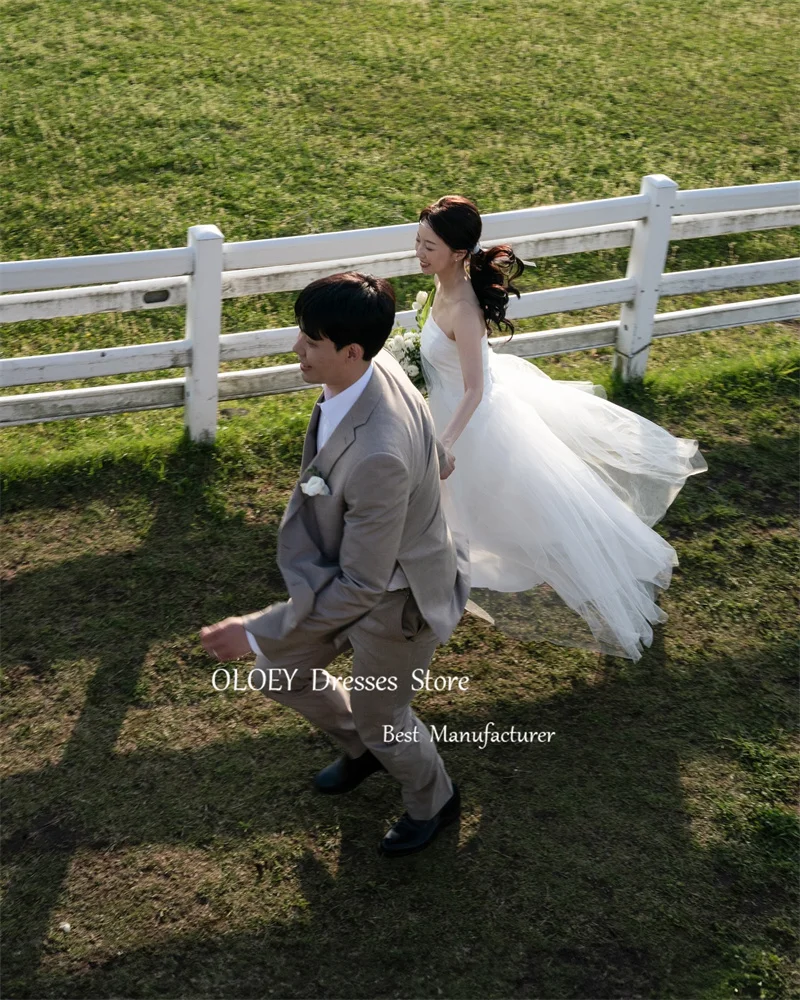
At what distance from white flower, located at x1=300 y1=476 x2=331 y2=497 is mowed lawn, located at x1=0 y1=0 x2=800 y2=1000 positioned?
1.48 meters

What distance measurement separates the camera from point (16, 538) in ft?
17.6

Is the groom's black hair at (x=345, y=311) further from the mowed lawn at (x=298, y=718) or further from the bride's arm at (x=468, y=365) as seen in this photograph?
the mowed lawn at (x=298, y=718)

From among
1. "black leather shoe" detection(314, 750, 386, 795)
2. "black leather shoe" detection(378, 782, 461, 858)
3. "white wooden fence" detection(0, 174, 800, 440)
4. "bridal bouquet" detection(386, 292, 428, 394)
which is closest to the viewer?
"black leather shoe" detection(378, 782, 461, 858)

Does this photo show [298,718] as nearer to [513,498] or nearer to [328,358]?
[513,498]

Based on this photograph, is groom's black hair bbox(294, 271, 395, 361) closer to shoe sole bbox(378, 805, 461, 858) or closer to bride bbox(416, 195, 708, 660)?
bride bbox(416, 195, 708, 660)

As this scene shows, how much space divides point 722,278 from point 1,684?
5.33 m

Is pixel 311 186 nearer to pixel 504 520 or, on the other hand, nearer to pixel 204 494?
pixel 204 494

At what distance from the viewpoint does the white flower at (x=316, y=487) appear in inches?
128

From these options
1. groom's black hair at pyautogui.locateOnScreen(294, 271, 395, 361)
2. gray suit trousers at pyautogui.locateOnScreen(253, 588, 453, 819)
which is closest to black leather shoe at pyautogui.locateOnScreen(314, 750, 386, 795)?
gray suit trousers at pyautogui.locateOnScreen(253, 588, 453, 819)

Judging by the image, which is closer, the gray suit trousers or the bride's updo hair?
the gray suit trousers

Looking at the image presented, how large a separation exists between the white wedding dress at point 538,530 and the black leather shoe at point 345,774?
2.98 feet

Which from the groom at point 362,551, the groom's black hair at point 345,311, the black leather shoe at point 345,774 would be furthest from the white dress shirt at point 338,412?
the black leather shoe at point 345,774

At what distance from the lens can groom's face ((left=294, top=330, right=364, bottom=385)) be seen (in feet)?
10.6

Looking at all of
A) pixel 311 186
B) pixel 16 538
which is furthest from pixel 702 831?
pixel 311 186
